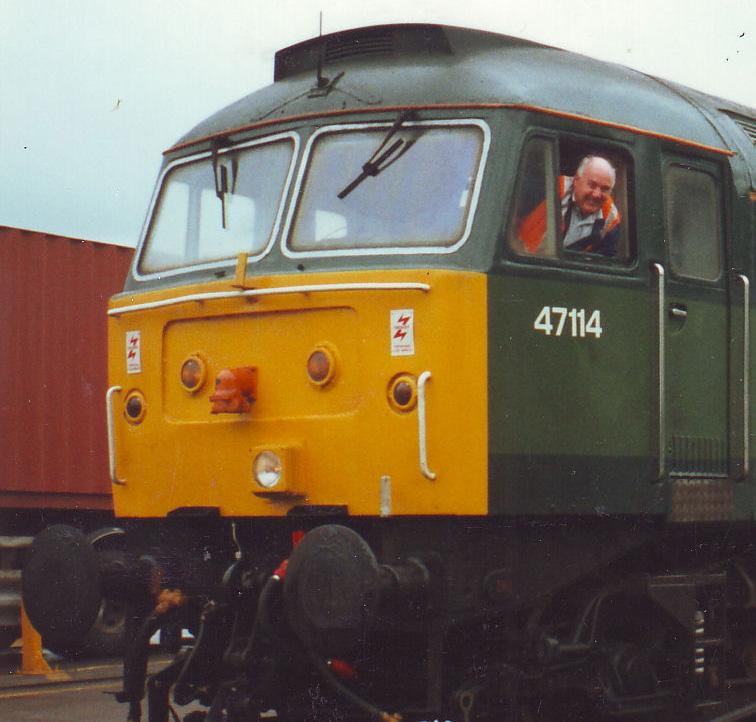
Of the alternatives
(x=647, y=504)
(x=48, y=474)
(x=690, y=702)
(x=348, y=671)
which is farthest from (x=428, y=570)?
(x=48, y=474)

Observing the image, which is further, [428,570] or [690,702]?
[690,702]

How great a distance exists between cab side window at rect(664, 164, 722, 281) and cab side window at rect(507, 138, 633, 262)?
30 centimetres

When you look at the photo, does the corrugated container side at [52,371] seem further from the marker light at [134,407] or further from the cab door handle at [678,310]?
the cab door handle at [678,310]

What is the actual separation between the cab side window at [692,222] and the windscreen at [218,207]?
193cm

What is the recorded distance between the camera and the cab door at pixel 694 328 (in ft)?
25.5

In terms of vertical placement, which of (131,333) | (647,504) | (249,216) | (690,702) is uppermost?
(249,216)

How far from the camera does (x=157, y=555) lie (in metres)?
8.05

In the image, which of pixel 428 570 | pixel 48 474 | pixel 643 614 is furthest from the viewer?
pixel 48 474

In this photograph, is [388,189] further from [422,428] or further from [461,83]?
[422,428]

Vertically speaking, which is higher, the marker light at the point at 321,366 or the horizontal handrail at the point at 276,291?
the horizontal handrail at the point at 276,291

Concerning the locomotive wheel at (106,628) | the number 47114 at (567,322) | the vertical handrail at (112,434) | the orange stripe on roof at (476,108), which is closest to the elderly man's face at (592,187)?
the orange stripe on roof at (476,108)

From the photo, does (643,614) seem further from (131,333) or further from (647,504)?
(131,333)

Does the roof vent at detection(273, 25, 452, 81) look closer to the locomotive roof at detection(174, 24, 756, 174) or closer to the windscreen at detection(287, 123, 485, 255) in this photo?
the locomotive roof at detection(174, 24, 756, 174)

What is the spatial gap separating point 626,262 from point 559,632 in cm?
185
